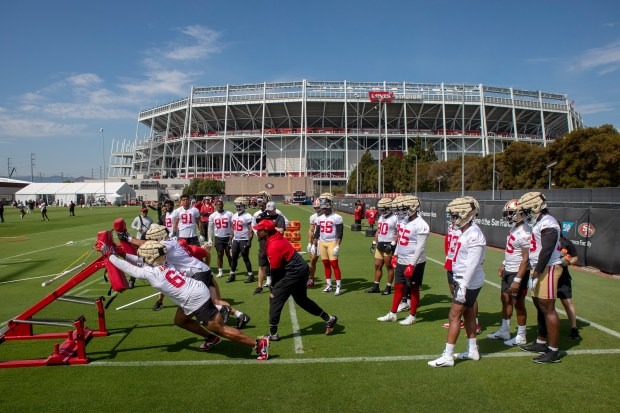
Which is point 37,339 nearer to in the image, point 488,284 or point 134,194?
point 488,284

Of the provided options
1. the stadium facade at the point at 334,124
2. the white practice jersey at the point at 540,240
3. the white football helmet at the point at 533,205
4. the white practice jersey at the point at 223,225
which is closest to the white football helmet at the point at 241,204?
the white practice jersey at the point at 223,225

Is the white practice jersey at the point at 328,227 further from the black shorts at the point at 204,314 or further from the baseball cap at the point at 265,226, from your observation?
the black shorts at the point at 204,314

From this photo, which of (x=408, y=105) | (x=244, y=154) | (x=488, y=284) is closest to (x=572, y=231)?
(x=488, y=284)

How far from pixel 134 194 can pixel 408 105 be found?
201 feet

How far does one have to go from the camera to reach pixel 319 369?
5578 mm

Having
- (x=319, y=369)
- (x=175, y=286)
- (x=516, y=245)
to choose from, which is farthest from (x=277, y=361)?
(x=516, y=245)

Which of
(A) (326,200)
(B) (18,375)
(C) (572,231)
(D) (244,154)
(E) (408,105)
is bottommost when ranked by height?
(B) (18,375)

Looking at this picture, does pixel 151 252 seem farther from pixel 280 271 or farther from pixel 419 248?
pixel 419 248

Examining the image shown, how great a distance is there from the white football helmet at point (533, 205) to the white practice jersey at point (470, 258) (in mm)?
828

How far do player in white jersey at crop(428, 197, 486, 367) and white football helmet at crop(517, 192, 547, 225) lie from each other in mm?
728

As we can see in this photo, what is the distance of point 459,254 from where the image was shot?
18.7 feet

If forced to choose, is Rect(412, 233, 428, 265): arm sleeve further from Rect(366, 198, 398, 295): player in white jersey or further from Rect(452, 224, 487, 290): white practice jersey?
Rect(366, 198, 398, 295): player in white jersey

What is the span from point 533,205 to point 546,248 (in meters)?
0.62

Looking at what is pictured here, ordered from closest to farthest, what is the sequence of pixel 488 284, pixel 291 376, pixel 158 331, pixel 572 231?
pixel 291 376 → pixel 158 331 → pixel 488 284 → pixel 572 231
